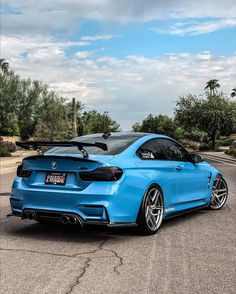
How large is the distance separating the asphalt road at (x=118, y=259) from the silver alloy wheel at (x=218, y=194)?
1.28m

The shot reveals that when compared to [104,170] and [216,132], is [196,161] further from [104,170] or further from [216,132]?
[216,132]

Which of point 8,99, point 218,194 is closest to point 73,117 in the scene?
point 8,99

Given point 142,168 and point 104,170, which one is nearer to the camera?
point 104,170

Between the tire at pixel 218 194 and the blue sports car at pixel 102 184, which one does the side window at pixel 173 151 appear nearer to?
the blue sports car at pixel 102 184

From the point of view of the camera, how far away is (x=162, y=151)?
7609 millimetres

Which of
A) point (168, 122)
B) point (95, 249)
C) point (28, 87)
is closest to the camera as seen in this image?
point (95, 249)

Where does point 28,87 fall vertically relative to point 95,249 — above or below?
above

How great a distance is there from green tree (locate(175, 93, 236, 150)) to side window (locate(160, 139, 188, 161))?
4249 cm

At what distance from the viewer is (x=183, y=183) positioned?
7.73m

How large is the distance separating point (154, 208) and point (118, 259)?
1.51 meters

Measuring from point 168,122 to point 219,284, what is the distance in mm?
110957

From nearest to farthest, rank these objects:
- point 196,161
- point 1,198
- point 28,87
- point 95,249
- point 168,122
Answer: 1. point 95,249
2. point 196,161
3. point 1,198
4. point 28,87
5. point 168,122

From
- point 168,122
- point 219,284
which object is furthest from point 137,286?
point 168,122

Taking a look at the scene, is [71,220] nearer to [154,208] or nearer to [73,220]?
[73,220]
